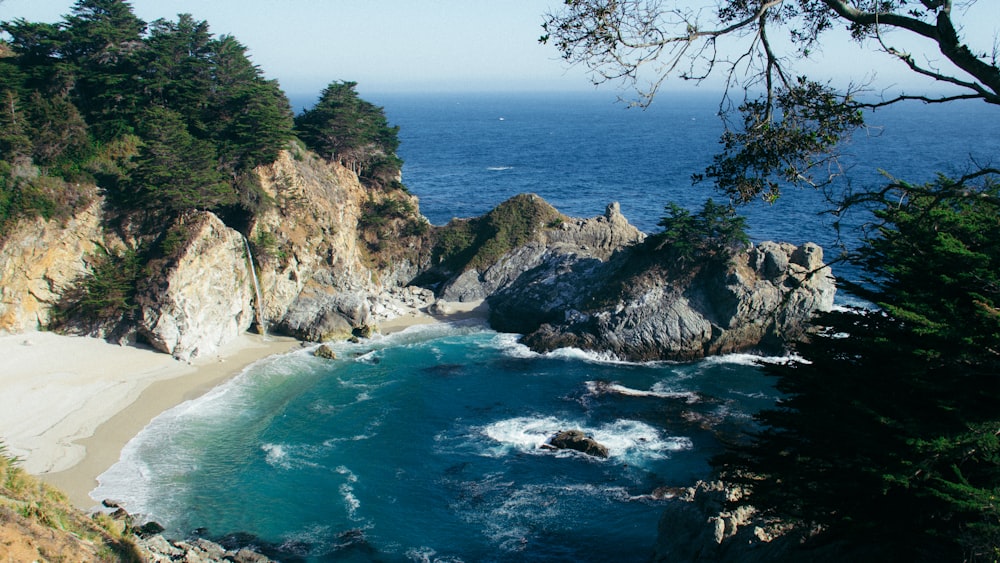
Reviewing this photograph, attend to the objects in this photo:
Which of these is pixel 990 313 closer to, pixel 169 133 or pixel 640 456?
pixel 640 456

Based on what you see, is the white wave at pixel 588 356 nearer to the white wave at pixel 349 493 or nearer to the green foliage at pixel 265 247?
the white wave at pixel 349 493

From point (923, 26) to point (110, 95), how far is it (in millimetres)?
45369

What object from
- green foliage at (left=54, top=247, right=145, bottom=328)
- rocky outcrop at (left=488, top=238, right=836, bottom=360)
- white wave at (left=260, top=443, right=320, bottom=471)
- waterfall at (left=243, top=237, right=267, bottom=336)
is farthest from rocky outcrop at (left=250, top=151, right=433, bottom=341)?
white wave at (left=260, top=443, right=320, bottom=471)

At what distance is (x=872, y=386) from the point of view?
1396 centimetres

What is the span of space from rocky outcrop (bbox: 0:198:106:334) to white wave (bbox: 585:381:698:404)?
2787 centimetres

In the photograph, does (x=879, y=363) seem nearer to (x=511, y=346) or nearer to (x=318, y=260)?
(x=511, y=346)

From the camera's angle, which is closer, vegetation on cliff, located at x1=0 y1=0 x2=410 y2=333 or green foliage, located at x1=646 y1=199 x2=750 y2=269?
vegetation on cliff, located at x1=0 y1=0 x2=410 y2=333

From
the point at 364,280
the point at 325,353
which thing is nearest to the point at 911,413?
the point at 325,353

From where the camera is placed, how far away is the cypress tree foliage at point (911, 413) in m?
12.1

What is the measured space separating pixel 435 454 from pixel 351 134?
1146 inches

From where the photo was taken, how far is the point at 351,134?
165 ft

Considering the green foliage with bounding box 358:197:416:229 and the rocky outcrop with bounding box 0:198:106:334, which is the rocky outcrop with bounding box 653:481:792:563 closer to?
the rocky outcrop with bounding box 0:198:106:334

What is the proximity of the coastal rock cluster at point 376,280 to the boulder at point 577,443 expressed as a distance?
1052 centimetres

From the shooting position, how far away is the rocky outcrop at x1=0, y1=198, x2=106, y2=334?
34625mm
